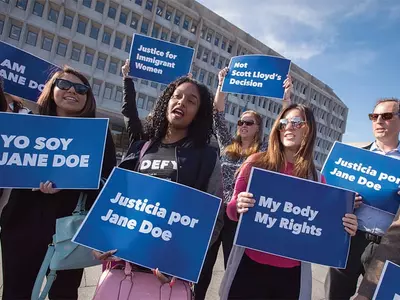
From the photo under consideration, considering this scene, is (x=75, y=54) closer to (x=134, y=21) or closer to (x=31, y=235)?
(x=134, y=21)

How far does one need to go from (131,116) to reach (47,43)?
25.8 metres

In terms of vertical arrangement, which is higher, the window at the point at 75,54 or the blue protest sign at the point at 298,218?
the window at the point at 75,54

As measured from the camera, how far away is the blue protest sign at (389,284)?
3.65 ft

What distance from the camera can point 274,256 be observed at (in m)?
1.58

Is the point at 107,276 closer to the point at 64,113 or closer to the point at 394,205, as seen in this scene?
the point at 64,113

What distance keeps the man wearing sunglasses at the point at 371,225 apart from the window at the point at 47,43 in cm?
2658

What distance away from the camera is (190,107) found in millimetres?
1718

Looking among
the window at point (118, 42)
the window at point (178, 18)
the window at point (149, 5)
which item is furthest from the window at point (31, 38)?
the window at point (178, 18)

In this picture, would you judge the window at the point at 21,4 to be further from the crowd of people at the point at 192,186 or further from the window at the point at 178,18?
the crowd of people at the point at 192,186

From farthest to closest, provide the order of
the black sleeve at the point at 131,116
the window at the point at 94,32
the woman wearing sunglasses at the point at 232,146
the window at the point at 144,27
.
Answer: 1. the window at the point at 144,27
2. the window at the point at 94,32
3. the woman wearing sunglasses at the point at 232,146
4. the black sleeve at the point at 131,116

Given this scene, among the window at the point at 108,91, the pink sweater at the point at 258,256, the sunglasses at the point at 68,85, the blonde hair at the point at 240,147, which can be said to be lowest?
the pink sweater at the point at 258,256

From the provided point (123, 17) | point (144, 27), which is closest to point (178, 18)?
point (144, 27)

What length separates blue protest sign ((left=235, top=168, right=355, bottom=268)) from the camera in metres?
1.51

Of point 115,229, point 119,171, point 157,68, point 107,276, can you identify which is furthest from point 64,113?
point 157,68
